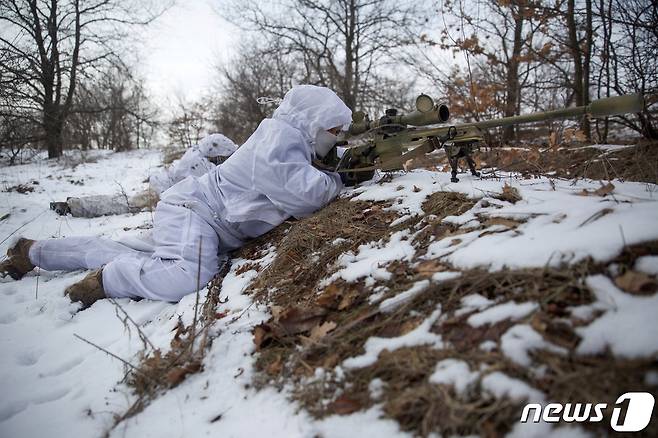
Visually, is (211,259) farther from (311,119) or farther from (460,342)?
(460,342)

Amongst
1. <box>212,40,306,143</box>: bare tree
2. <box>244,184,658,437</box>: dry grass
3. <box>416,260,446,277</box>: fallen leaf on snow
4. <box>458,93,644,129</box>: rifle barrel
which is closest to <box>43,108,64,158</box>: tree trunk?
<box>212,40,306,143</box>: bare tree

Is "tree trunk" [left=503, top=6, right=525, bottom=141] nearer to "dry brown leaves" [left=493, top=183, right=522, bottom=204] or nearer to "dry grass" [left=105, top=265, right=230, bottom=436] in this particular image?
"dry brown leaves" [left=493, top=183, right=522, bottom=204]

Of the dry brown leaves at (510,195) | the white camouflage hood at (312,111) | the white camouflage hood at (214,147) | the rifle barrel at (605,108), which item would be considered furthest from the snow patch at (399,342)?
the white camouflage hood at (214,147)

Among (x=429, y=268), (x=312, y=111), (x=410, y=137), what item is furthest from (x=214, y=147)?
(x=429, y=268)

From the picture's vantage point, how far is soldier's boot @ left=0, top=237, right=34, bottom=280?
3.06 m

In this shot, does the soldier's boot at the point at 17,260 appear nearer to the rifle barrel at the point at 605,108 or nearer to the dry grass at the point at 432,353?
the dry grass at the point at 432,353

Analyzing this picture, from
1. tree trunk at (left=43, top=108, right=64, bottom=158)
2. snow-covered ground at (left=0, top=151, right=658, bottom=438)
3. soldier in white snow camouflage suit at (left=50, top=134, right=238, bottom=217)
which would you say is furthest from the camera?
tree trunk at (left=43, top=108, right=64, bottom=158)

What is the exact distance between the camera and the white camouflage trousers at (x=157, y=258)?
2.55m

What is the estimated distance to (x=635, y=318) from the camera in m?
1.04

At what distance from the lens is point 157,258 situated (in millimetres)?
2705

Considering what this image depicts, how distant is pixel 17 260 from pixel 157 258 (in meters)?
1.49

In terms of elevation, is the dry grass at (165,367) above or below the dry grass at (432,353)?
below

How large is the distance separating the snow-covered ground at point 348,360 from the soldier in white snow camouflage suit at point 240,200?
0.44 metres

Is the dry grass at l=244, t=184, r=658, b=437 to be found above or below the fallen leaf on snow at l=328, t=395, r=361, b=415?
above
